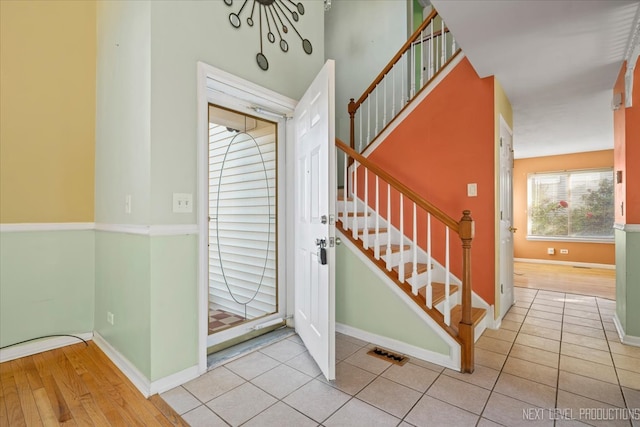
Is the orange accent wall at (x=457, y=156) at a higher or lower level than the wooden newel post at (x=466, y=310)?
higher

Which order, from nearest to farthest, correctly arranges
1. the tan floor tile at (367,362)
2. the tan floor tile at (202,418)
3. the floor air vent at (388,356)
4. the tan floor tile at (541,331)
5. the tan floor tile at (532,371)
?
the tan floor tile at (202,418) → the tan floor tile at (532,371) → the tan floor tile at (367,362) → the floor air vent at (388,356) → the tan floor tile at (541,331)

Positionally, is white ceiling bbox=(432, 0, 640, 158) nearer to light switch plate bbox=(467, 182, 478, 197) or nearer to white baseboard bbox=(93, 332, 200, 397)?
light switch plate bbox=(467, 182, 478, 197)

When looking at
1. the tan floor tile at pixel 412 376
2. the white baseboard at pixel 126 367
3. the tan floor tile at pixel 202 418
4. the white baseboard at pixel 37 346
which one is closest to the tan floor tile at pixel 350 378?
the tan floor tile at pixel 412 376

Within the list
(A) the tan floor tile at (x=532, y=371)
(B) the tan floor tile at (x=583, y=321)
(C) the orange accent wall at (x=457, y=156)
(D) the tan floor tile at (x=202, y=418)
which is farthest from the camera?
(B) the tan floor tile at (x=583, y=321)

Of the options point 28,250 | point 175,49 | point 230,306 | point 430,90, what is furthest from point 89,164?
point 430,90

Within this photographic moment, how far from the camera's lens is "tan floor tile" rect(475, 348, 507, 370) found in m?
2.29

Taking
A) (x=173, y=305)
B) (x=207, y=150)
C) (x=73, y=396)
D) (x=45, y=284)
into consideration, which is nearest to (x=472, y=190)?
(x=207, y=150)

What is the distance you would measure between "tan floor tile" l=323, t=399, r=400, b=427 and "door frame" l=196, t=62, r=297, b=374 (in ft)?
3.30

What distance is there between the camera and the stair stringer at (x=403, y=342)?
226cm

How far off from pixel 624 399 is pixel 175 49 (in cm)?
354

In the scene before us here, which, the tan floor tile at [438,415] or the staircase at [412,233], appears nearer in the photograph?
the tan floor tile at [438,415]

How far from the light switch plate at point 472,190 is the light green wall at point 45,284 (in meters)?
3.55

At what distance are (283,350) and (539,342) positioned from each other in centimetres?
221

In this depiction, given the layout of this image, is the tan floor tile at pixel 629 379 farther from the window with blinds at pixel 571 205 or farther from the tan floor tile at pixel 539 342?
the window with blinds at pixel 571 205
